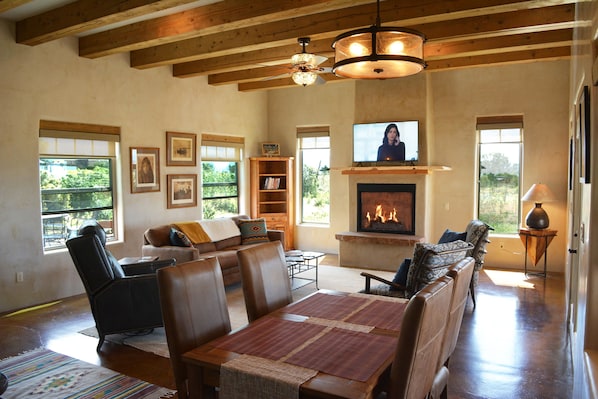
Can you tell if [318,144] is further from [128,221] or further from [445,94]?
[128,221]

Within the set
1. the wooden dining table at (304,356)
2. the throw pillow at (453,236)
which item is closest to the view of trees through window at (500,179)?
the throw pillow at (453,236)

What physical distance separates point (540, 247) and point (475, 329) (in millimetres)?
2840

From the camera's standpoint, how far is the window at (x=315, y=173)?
28.3 ft

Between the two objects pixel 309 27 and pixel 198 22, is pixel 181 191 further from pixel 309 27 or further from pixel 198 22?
pixel 309 27

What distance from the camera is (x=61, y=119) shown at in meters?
5.60

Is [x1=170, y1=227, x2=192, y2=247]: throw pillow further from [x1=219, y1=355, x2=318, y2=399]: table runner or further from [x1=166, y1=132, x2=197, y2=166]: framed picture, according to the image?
[x1=219, y1=355, x2=318, y2=399]: table runner

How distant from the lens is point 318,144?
867cm

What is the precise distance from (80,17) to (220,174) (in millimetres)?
3923

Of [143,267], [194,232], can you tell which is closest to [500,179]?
[194,232]

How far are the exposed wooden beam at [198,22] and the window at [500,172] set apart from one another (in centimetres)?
418

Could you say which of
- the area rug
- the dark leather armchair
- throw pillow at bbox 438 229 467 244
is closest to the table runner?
the area rug

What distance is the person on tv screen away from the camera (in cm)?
717

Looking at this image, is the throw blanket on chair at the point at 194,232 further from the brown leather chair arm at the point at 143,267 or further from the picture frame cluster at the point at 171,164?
the brown leather chair arm at the point at 143,267

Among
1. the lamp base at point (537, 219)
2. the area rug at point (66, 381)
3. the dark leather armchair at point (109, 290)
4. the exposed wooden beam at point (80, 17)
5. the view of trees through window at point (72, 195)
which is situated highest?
the exposed wooden beam at point (80, 17)
